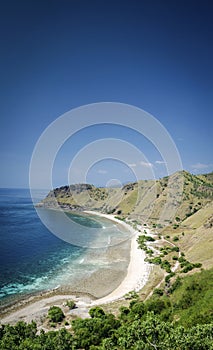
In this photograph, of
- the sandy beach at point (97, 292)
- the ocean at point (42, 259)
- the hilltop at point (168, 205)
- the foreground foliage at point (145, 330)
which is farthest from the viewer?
the hilltop at point (168, 205)

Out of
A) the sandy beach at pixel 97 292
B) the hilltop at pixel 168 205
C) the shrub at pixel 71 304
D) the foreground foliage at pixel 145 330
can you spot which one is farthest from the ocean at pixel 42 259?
the hilltop at pixel 168 205

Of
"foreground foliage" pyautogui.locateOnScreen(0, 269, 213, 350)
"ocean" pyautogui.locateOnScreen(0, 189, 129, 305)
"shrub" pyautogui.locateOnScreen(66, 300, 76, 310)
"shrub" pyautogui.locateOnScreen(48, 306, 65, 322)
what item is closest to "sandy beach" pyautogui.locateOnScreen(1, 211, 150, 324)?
"shrub" pyautogui.locateOnScreen(66, 300, 76, 310)

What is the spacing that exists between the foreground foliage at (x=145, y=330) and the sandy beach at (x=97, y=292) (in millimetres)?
6014

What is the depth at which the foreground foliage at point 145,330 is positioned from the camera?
1389cm

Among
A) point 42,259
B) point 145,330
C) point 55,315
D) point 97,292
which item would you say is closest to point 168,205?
point 42,259

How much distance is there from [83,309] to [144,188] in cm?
13485

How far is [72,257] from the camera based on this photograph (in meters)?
63.8

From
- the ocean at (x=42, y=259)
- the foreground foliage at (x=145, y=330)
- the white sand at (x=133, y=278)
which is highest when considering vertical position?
the foreground foliage at (x=145, y=330)

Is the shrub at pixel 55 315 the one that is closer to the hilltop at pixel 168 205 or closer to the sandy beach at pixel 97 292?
the sandy beach at pixel 97 292

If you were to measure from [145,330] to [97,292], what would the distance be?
28.4 metres

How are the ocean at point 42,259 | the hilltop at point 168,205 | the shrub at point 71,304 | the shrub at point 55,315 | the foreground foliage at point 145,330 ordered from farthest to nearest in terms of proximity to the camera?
the hilltop at point 168,205, the ocean at point 42,259, the shrub at point 71,304, the shrub at point 55,315, the foreground foliage at point 145,330

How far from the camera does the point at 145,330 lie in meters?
15.0

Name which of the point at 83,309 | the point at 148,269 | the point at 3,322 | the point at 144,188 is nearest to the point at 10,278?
the point at 3,322

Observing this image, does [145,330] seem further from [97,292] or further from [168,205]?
[168,205]
